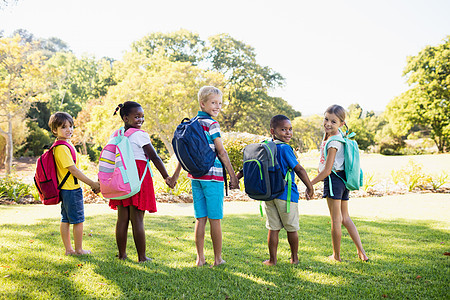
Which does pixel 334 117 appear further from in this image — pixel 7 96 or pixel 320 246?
pixel 7 96

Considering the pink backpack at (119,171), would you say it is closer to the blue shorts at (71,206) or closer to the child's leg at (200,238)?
the blue shorts at (71,206)

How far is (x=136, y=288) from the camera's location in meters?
2.56

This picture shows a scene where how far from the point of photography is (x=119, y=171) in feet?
9.77

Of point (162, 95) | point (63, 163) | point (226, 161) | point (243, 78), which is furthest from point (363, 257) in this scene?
point (243, 78)

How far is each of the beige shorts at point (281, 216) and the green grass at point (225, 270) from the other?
41 cm

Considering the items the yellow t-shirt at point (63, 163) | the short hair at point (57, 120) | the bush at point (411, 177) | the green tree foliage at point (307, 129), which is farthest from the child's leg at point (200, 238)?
the green tree foliage at point (307, 129)

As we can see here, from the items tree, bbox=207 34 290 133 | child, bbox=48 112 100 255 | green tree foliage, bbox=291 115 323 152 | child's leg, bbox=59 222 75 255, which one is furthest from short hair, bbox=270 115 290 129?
green tree foliage, bbox=291 115 323 152

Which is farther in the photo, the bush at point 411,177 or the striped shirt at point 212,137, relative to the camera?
the bush at point 411,177

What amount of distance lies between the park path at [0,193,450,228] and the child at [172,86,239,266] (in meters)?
3.31

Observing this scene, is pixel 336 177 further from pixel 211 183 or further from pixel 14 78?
pixel 14 78

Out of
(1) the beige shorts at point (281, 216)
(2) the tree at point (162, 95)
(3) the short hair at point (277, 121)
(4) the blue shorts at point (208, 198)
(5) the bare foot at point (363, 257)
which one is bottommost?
(5) the bare foot at point (363, 257)

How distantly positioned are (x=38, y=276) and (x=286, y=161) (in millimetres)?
2433

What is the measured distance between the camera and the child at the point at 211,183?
119 inches

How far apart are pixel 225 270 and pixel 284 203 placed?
84 centimetres
